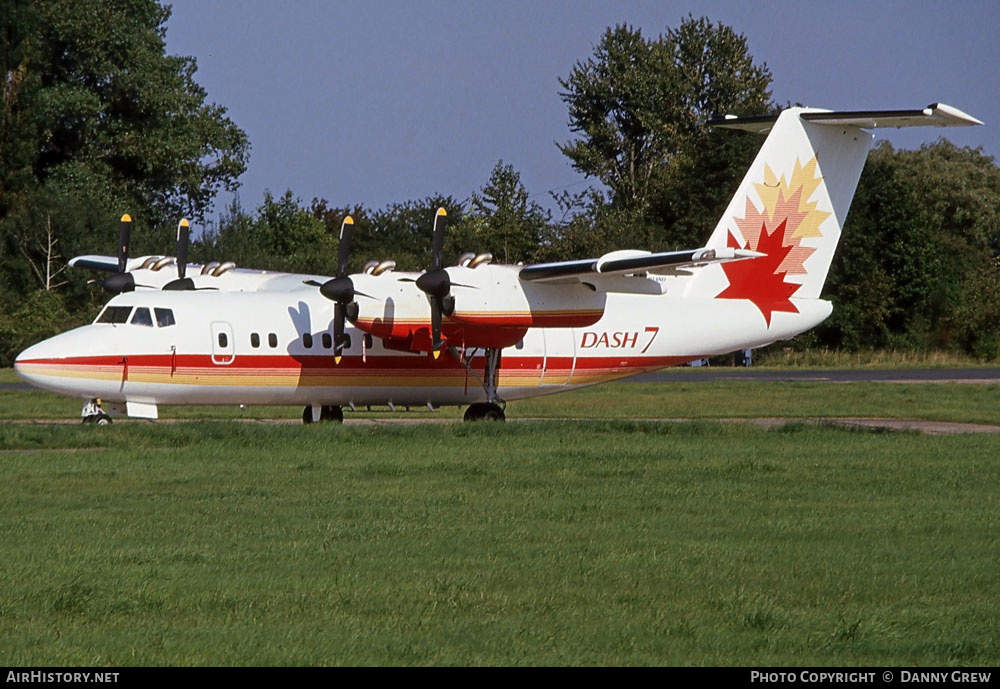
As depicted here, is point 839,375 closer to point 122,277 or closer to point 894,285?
point 894,285

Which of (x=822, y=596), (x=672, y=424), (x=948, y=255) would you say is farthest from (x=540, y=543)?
(x=948, y=255)

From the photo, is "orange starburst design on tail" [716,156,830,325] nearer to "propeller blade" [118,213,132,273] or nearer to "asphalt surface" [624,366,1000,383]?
"propeller blade" [118,213,132,273]

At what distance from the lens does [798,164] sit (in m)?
25.3

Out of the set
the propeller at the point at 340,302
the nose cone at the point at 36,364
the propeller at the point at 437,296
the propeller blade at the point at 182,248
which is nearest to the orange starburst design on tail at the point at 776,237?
the propeller at the point at 437,296

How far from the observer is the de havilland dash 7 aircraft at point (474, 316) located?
72.5 feet

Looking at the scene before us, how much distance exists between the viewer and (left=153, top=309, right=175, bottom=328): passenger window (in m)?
22.3

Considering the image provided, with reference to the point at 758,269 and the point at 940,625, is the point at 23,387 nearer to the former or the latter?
the point at 758,269

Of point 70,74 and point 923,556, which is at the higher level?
point 70,74

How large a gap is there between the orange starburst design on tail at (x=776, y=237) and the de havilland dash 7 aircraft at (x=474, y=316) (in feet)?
0.09

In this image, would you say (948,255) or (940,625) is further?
(948,255)

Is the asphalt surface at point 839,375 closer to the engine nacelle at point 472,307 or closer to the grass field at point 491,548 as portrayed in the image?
the engine nacelle at point 472,307

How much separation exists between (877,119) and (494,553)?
1581cm

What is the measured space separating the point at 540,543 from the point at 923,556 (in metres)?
3.01

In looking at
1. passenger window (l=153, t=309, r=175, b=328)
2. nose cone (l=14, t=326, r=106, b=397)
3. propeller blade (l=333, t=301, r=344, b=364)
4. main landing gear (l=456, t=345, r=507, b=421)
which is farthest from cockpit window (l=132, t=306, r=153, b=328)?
main landing gear (l=456, t=345, r=507, b=421)
